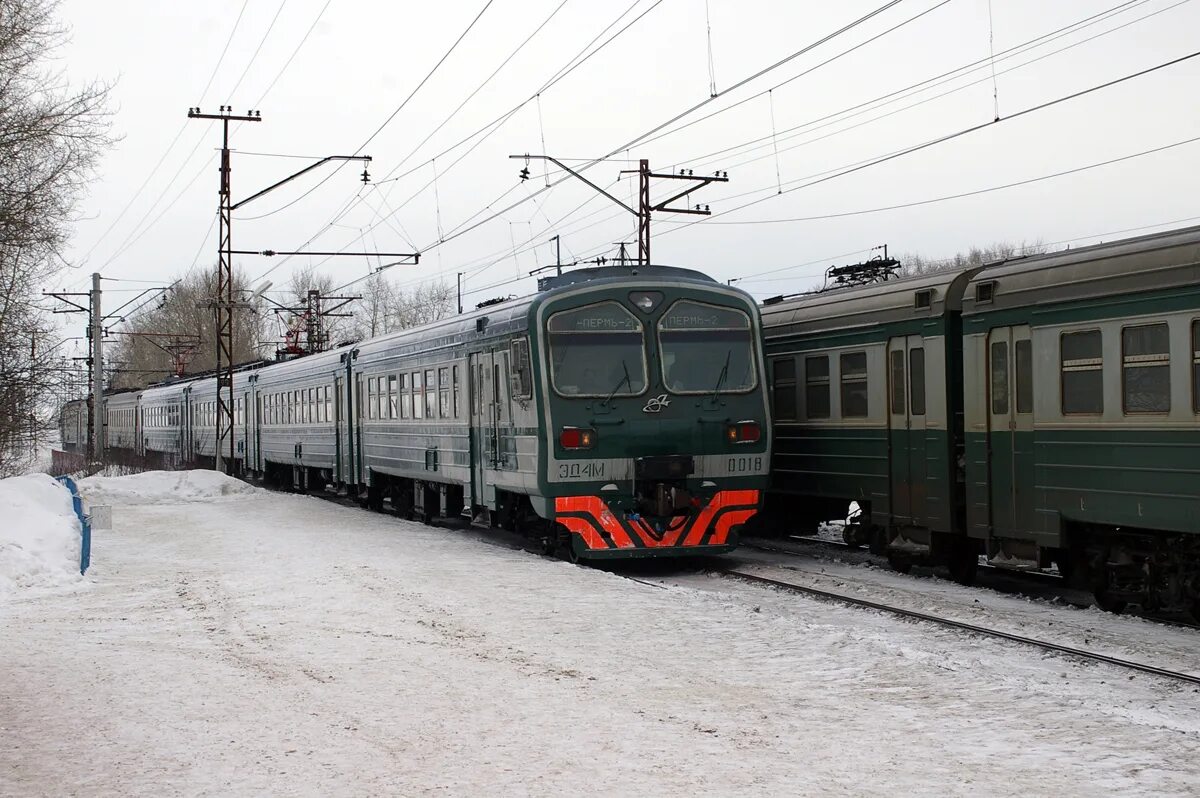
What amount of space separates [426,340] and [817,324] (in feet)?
22.9

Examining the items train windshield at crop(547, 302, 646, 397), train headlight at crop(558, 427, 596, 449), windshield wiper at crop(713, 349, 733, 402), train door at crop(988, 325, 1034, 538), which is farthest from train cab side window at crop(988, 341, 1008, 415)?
train headlight at crop(558, 427, 596, 449)

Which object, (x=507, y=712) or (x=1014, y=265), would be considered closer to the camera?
(x=507, y=712)

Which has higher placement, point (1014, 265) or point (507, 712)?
point (1014, 265)

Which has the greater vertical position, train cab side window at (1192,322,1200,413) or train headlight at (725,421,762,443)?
train cab side window at (1192,322,1200,413)

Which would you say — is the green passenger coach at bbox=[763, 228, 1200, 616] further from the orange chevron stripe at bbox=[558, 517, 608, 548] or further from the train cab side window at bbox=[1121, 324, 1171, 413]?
the orange chevron stripe at bbox=[558, 517, 608, 548]

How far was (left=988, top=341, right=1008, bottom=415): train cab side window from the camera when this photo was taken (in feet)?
40.0

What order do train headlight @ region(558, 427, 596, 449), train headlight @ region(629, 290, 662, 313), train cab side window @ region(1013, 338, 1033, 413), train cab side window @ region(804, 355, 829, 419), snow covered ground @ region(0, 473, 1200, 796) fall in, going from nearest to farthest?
snow covered ground @ region(0, 473, 1200, 796) → train cab side window @ region(1013, 338, 1033, 413) → train headlight @ region(558, 427, 596, 449) → train headlight @ region(629, 290, 662, 313) → train cab side window @ region(804, 355, 829, 419)

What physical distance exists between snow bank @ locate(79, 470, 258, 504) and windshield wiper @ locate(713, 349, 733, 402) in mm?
15601

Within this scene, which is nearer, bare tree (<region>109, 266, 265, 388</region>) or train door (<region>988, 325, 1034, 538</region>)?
train door (<region>988, 325, 1034, 538</region>)

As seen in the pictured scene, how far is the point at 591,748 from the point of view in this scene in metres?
6.70

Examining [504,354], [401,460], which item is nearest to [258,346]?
[401,460]

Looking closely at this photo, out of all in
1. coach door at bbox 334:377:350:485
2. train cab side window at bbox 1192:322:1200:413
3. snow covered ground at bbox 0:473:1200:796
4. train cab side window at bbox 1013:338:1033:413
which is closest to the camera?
snow covered ground at bbox 0:473:1200:796

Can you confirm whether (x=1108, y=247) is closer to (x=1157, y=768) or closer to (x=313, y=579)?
(x=1157, y=768)

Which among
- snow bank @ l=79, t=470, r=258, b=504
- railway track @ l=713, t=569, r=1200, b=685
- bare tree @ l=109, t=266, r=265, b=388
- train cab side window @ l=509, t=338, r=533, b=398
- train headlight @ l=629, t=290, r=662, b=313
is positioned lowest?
railway track @ l=713, t=569, r=1200, b=685
